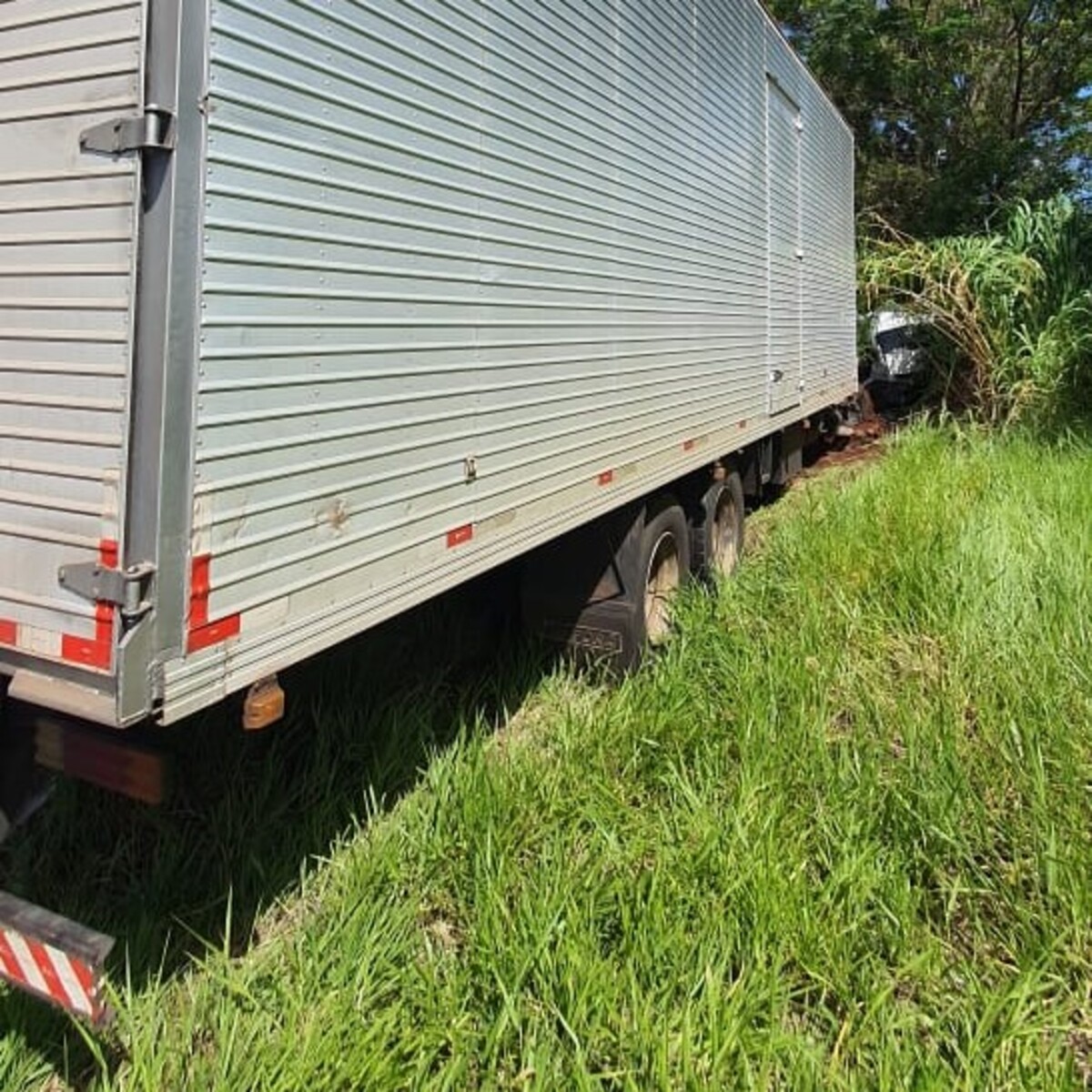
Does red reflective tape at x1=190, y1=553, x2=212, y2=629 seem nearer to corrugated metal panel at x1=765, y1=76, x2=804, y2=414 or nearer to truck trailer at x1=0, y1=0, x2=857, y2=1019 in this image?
truck trailer at x1=0, y1=0, x2=857, y2=1019

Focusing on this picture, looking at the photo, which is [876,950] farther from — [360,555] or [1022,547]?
[1022,547]

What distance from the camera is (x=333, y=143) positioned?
2.25m

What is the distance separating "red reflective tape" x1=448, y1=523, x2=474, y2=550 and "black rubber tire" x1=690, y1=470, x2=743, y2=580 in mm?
2803

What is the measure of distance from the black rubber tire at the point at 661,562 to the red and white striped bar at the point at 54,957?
8.76 ft

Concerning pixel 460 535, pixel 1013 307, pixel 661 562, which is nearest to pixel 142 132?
pixel 460 535

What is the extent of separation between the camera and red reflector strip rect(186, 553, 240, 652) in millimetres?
1930

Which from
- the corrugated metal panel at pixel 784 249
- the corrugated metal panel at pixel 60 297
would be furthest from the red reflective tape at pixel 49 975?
the corrugated metal panel at pixel 784 249

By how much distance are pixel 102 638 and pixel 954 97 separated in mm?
17620

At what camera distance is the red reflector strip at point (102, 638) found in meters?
1.85

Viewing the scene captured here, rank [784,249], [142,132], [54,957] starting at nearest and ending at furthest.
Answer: [142,132], [54,957], [784,249]

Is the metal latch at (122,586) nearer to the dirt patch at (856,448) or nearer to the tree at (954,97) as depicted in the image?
the dirt patch at (856,448)

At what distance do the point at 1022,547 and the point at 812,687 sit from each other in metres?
2.31

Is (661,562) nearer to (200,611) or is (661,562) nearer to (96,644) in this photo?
(200,611)

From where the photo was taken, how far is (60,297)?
1928 millimetres
